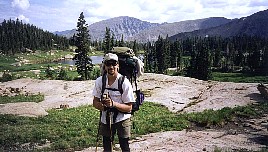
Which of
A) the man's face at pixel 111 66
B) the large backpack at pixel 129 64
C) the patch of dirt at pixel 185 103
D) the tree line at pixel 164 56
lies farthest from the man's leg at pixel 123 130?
the tree line at pixel 164 56

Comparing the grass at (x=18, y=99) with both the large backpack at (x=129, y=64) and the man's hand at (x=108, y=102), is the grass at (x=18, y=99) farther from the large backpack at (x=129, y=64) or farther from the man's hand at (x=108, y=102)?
the man's hand at (x=108, y=102)

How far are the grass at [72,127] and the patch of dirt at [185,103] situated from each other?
85 cm

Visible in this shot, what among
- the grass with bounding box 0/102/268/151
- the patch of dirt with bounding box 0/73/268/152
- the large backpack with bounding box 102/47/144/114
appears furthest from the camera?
the grass with bounding box 0/102/268/151

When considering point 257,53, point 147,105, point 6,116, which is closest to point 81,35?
point 147,105

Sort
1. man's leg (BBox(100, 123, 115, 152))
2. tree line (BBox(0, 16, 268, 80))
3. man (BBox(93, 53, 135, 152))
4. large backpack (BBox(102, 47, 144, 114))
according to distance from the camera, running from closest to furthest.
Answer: man (BBox(93, 53, 135, 152)) → man's leg (BBox(100, 123, 115, 152)) → large backpack (BBox(102, 47, 144, 114)) → tree line (BBox(0, 16, 268, 80))

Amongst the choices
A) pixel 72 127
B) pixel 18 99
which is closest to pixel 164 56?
pixel 18 99

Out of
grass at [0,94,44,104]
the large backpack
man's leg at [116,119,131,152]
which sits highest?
the large backpack

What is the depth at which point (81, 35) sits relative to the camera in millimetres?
67562

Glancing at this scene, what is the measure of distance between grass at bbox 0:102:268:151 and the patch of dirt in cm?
85

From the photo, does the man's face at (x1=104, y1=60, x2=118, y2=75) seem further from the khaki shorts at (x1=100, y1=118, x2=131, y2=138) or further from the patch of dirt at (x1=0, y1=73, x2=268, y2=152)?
the patch of dirt at (x1=0, y1=73, x2=268, y2=152)

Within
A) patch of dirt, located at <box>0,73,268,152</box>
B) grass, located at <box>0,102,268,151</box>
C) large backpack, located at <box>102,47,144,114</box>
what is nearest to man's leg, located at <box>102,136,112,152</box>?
large backpack, located at <box>102,47,144,114</box>

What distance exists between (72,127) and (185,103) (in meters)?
12.8

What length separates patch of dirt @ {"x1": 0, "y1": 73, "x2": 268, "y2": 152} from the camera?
11.8 m

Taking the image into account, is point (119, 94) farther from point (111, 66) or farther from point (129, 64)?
point (129, 64)
